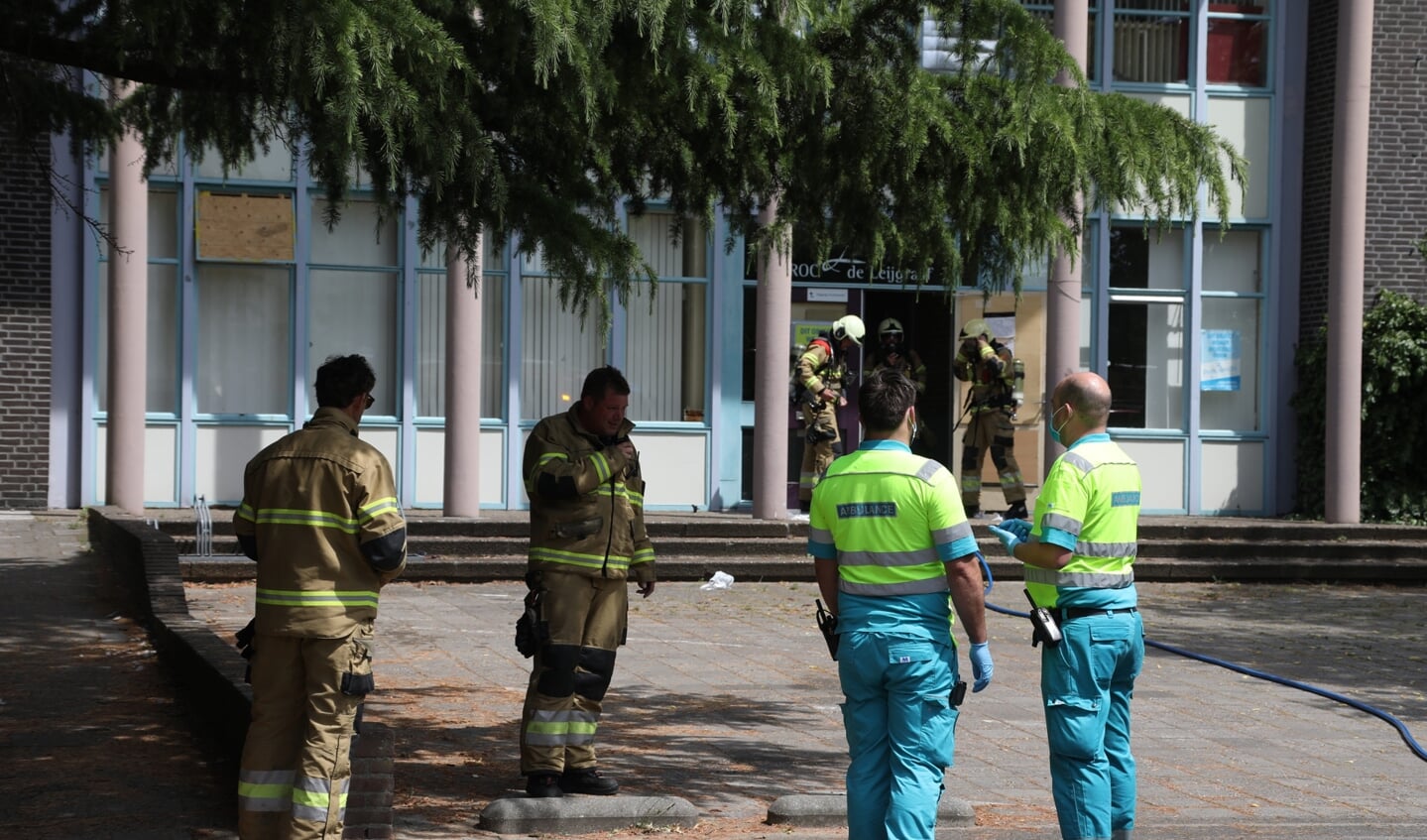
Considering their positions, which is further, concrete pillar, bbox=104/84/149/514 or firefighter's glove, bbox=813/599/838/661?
concrete pillar, bbox=104/84/149/514

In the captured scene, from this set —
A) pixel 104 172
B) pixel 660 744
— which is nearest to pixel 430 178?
pixel 660 744

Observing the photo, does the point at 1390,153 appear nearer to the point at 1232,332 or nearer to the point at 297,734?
the point at 1232,332

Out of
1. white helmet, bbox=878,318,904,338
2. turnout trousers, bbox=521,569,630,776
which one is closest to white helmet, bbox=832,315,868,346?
white helmet, bbox=878,318,904,338

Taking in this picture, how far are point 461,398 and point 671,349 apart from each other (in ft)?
9.83

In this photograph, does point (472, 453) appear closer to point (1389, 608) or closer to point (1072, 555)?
point (1389, 608)

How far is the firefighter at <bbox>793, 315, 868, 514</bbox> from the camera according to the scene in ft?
55.0

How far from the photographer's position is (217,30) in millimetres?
6164

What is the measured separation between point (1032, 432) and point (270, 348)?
8.34 metres

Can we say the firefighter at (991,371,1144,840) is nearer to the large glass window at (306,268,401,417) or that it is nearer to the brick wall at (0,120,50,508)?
the large glass window at (306,268,401,417)

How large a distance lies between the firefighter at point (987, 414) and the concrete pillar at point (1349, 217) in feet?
12.2

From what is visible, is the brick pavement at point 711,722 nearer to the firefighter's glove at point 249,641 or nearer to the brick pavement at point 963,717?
the brick pavement at point 963,717

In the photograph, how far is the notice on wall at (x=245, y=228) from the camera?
1770 centimetres

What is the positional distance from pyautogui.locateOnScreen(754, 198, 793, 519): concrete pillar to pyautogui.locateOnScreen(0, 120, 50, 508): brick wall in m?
7.04

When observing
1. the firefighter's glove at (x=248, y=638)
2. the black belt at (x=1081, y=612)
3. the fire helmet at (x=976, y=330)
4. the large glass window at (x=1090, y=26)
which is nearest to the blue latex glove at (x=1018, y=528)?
the black belt at (x=1081, y=612)
